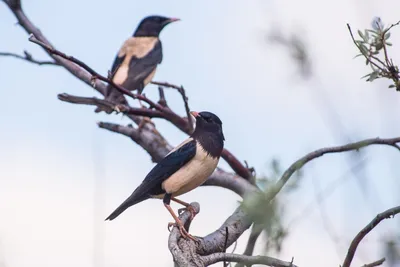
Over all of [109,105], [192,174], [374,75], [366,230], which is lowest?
[366,230]

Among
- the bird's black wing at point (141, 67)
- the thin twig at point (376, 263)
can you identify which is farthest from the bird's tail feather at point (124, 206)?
the bird's black wing at point (141, 67)

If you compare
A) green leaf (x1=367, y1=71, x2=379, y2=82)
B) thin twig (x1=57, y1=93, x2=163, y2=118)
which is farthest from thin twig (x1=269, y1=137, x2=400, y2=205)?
thin twig (x1=57, y1=93, x2=163, y2=118)

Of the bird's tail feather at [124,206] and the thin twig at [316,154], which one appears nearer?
the thin twig at [316,154]

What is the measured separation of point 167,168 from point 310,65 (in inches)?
118

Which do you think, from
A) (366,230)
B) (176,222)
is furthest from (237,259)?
(176,222)

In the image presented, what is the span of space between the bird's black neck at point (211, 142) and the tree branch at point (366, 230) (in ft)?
7.24

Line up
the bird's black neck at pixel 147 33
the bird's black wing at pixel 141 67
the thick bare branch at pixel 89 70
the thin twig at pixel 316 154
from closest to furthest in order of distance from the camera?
the thick bare branch at pixel 89 70
the thin twig at pixel 316 154
the bird's black wing at pixel 141 67
the bird's black neck at pixel 147 33

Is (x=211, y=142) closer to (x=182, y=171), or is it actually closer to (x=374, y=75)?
(x=182, y=171)

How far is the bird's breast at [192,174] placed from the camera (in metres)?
6.59

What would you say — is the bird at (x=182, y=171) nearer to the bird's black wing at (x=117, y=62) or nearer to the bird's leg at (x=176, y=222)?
the bird's leg at (x=176, y=222)

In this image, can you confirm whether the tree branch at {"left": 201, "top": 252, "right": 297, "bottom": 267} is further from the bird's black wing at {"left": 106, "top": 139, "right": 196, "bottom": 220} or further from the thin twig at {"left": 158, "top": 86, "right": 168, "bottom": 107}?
the thin twig at {"left": 158, "top": 86, "right": 168, "bottom": 107}

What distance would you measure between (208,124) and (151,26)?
6.51m

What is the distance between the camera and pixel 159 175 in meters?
6.75

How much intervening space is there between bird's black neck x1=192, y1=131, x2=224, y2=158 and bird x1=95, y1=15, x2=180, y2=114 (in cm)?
338
